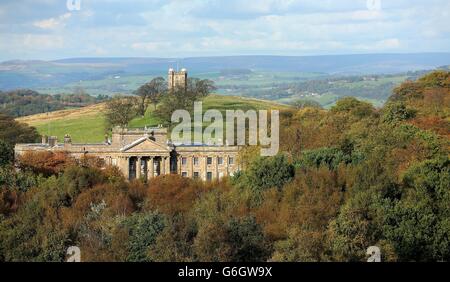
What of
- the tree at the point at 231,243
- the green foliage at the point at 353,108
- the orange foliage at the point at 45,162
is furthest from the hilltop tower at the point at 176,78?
the tree at the point at 231,243

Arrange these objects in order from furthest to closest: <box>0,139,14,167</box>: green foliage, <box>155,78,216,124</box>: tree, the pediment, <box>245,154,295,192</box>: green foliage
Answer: <box>155,78,216,124</box>: tree → the pediment → <box>0,139,14,167</box>: green foliage → <box>245,154,295,192</box>: green foliage

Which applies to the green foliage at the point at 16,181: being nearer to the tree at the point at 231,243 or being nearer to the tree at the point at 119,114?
the tree at the point at 231,243

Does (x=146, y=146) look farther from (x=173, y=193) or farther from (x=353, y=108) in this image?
(x=173, y=193)

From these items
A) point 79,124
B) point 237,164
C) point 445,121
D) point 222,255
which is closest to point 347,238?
point 222,255

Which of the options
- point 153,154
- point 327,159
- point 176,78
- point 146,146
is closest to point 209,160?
point 153,154

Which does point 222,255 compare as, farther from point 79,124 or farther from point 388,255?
point 79,124

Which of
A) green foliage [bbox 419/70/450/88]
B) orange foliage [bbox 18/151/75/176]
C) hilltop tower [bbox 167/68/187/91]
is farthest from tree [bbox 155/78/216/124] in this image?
orange foliage [bbox 18/151/75/176]

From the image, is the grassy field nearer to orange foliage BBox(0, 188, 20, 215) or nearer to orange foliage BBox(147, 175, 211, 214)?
orange foliage BBox(147, 175, 211, 214)
